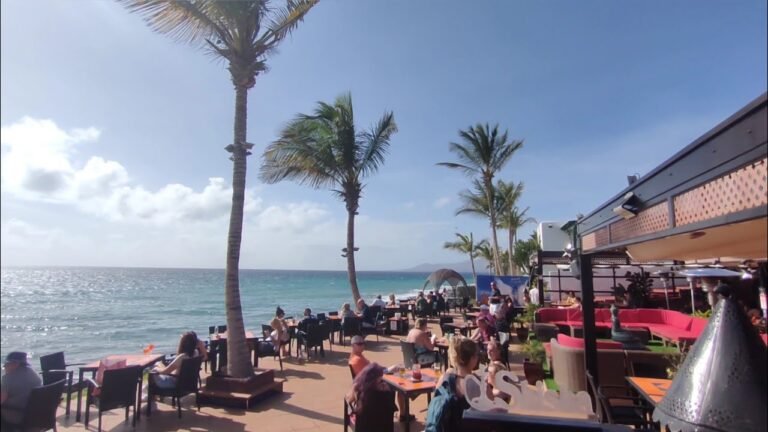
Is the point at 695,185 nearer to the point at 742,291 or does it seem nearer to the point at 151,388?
the point at 151,388

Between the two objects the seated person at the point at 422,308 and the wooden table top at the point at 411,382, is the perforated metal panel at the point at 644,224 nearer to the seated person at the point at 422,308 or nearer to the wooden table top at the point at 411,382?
the wooden table top at the point at 411,382

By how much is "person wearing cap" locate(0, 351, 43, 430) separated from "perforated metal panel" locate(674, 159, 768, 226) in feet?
Answer: 20.2

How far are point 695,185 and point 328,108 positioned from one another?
44.6 feet

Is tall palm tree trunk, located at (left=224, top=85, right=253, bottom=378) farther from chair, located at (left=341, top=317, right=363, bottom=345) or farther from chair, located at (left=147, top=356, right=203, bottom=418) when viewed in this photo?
chair, located at (left=341, top=317, right=363, bottom=345)

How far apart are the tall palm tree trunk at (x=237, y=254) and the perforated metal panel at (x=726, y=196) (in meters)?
6.02

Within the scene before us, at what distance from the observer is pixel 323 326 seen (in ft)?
33.1

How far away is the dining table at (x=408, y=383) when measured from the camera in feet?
16.0

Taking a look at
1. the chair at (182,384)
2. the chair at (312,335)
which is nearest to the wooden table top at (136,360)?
the chair at (182,384)

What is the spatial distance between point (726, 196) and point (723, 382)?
905 millimetres

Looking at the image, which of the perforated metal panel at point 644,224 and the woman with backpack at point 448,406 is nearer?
the perforated metal panel at point 644,224

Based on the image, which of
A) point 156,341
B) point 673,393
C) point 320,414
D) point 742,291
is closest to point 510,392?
point 673,393

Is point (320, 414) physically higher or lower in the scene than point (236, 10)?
lower

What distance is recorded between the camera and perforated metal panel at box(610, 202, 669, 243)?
239 centimetres

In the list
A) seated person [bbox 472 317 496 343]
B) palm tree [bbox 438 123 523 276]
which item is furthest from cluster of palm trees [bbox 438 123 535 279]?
seated person [bbox 472 317 496 343]
